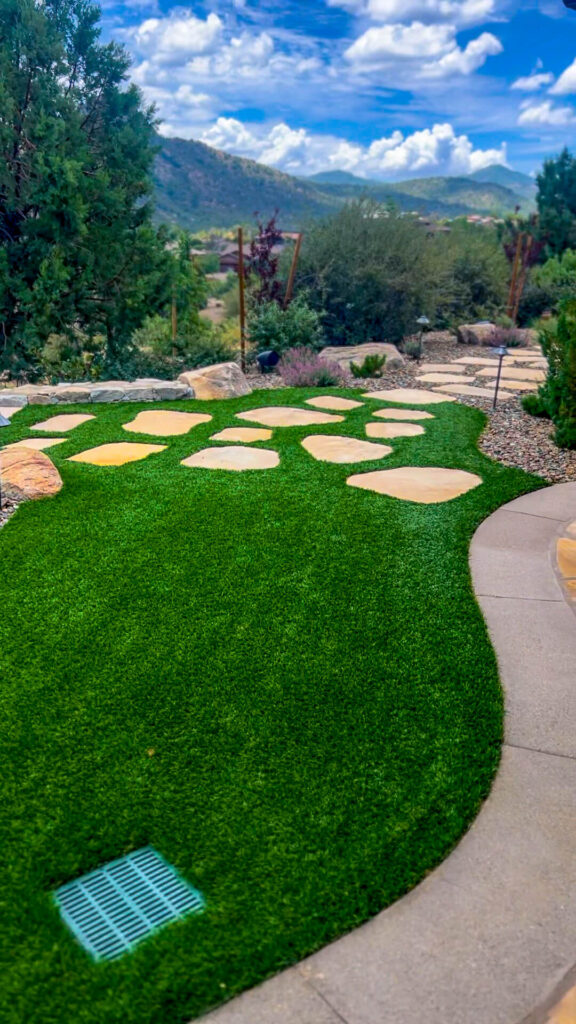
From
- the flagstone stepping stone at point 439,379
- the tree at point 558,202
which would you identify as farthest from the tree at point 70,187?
the tree at point 558,202

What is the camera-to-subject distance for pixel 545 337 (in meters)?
5.91

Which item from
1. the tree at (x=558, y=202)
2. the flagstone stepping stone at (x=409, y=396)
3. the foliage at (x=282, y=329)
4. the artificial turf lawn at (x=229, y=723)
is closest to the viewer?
the artificial turf lawn at (x=229, y=723)

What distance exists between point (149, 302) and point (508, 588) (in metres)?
8.26

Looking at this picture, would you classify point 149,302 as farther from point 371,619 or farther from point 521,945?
point 521,945

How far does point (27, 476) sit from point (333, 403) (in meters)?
3.60

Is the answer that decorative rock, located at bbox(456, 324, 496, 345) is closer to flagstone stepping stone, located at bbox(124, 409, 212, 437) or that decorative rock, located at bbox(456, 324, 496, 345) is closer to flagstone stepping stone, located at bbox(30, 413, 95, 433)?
flagstone stepping stone, located at bbox(124, 409, 212, 437)

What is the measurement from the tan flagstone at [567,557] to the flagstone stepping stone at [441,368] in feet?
19.4

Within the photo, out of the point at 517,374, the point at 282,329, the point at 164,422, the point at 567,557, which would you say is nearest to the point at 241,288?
the point at 282,329

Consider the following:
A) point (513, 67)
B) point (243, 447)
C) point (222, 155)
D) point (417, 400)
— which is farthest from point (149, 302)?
point (222, 155)

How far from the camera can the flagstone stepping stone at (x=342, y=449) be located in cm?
515

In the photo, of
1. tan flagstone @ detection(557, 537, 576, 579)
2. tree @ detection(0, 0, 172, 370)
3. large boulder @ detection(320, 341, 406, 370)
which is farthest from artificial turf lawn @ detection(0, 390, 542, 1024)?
tree @ detection(0, 0, 172, 370)

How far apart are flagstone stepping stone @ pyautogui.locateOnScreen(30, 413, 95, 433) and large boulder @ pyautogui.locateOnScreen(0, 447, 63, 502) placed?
4.77ft

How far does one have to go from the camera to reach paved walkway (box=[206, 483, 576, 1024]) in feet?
4.63

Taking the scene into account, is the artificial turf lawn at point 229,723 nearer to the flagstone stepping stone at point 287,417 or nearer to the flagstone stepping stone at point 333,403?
the flagstone stepping stone at point 287,417
